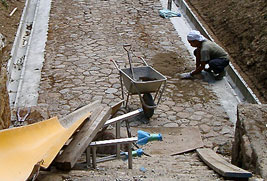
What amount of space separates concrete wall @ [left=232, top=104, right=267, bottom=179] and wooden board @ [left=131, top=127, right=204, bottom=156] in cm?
123

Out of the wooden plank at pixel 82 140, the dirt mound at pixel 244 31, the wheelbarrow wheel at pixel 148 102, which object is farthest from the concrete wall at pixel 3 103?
the dirt mound at pixel 244 31

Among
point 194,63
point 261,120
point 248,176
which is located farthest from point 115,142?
point 194,63

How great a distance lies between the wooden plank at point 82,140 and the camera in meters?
4.31

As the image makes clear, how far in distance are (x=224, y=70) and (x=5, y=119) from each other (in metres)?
5.36

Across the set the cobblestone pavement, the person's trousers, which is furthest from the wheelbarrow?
the person's trousers

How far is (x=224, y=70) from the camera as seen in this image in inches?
382

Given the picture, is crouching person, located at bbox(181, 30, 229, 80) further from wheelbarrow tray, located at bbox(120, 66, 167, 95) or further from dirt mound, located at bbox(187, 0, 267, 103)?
wheelbarrow tray, located at bbox(120, 66, 167, 95)

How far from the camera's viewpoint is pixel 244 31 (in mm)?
11172

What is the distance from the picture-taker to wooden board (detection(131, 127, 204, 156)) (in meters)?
7.02

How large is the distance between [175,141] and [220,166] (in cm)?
229

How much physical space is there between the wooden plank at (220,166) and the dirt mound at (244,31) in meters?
2.59

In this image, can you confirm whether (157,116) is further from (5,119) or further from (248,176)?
(248,176)

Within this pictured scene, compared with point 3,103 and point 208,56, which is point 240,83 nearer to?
point 208,56

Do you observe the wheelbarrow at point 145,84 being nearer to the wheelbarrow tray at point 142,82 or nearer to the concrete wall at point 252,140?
the wheelbarrow tray at point 142,82
